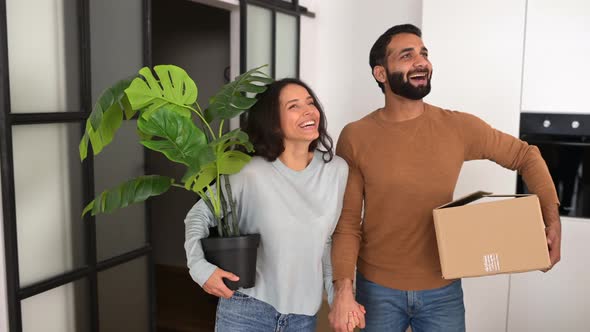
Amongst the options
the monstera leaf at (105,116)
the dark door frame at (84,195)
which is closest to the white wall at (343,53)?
the dark door frame at (84,195)

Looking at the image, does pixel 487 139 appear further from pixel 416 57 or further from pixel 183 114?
pixel 183 114

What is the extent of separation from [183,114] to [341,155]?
21.9 inches

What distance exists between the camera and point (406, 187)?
165 centimetres

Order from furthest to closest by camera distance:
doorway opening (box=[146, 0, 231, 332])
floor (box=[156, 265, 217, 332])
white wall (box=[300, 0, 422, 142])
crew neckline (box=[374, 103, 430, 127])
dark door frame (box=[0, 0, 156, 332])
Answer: doorway opening (box=[146, 0, 231, 332]) → white wall (box=[300, 0, 422, 142]) → floor (box=[156, 265, 217, 332]) → crew neckline (box=[374, 103, 430, 127]) → dark door frame (box=[0, 0, 156, 332])

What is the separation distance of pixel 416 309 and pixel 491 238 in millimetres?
324

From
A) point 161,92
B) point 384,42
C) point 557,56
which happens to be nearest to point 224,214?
point 161,92

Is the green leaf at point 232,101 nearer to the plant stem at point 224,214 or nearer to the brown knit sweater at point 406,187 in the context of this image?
the plant stem at point 224,214

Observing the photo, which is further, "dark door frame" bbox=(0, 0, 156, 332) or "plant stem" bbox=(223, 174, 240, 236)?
"dark door frame" bbox=(0, 0, 156, 332)

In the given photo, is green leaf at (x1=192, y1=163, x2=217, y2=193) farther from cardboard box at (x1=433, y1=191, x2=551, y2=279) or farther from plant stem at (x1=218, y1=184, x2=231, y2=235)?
cardboard box at (x1=433, y1=191, x2=551, y2=279)

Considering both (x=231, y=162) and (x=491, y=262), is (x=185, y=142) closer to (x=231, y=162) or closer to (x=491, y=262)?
(x=231, y=162)

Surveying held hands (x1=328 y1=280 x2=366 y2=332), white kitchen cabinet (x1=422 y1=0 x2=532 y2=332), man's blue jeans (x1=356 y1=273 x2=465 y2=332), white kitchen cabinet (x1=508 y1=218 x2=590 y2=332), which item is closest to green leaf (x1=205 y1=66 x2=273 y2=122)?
held hands (x1=328 y1=280 x2=366 y2=332)

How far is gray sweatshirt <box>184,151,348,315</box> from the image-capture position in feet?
4.90

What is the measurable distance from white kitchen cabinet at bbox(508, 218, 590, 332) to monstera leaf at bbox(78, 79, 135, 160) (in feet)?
6.55

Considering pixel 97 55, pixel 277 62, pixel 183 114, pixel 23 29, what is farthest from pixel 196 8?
pixel 183 114
